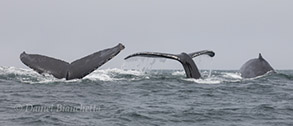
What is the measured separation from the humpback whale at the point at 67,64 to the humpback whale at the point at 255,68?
9581 mm

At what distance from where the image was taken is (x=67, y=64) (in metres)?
14.0

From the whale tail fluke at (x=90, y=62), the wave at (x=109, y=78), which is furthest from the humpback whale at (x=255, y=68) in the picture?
the whale tail fluke at (x=90, y=62)

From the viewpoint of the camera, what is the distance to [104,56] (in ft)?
43.7

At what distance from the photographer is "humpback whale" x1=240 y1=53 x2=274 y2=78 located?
68.4ft

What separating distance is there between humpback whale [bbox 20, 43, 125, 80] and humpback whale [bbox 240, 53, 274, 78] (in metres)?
9.58

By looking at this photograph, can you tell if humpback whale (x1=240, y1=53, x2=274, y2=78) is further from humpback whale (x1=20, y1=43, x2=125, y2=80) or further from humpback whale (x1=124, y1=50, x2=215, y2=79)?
humpback whale (x1=20, y1=43, x2=125, y2=80)

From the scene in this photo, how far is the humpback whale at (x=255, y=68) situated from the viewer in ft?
68.4

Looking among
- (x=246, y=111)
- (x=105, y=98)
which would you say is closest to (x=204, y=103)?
(x=246, y=111)

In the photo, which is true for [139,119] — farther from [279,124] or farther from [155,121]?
[279,124]

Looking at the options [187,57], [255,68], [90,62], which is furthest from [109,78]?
[255,68]

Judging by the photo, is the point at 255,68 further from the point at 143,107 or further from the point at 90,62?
the point at 143,107

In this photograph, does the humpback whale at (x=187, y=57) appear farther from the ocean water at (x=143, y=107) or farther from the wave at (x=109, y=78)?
the ocean water at (x=143, y=107)

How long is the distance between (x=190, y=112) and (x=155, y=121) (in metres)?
1.31

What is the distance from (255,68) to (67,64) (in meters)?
11.1
